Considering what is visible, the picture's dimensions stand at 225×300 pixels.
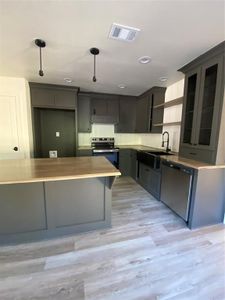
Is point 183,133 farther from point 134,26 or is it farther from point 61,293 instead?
point 61,293

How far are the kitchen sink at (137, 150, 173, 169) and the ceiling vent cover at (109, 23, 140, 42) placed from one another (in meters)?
1.99

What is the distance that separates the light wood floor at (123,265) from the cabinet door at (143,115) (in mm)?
2521

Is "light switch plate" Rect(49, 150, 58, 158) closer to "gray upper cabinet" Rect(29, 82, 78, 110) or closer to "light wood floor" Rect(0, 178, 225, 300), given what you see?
"gray upper cabinet" Rect(29, 82, 78, 110)

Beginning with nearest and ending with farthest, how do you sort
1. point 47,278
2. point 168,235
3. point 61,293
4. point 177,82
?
point 61,293, point 47,278, point 168,235, point 177,82

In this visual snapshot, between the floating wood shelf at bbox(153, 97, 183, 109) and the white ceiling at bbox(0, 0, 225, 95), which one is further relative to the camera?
the floating wood shelf at bbox(153, 97, 183, 109)

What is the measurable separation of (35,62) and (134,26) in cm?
172

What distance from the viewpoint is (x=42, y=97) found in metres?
3.46

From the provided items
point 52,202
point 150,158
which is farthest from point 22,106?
point 150,158

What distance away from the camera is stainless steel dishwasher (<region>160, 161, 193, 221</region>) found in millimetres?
2152

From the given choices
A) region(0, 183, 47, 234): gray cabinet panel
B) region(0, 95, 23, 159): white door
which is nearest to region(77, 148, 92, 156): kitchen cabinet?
region(0, 95, 23, 159): white door

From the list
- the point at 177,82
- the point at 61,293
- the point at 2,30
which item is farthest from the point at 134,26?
the point at 61,293

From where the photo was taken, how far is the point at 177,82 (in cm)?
323

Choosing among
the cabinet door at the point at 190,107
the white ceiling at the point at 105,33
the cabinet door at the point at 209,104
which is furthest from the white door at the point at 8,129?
the cabinet door at the point at 209,104

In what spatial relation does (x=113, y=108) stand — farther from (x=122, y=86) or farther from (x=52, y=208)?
(x=52, y=208)
